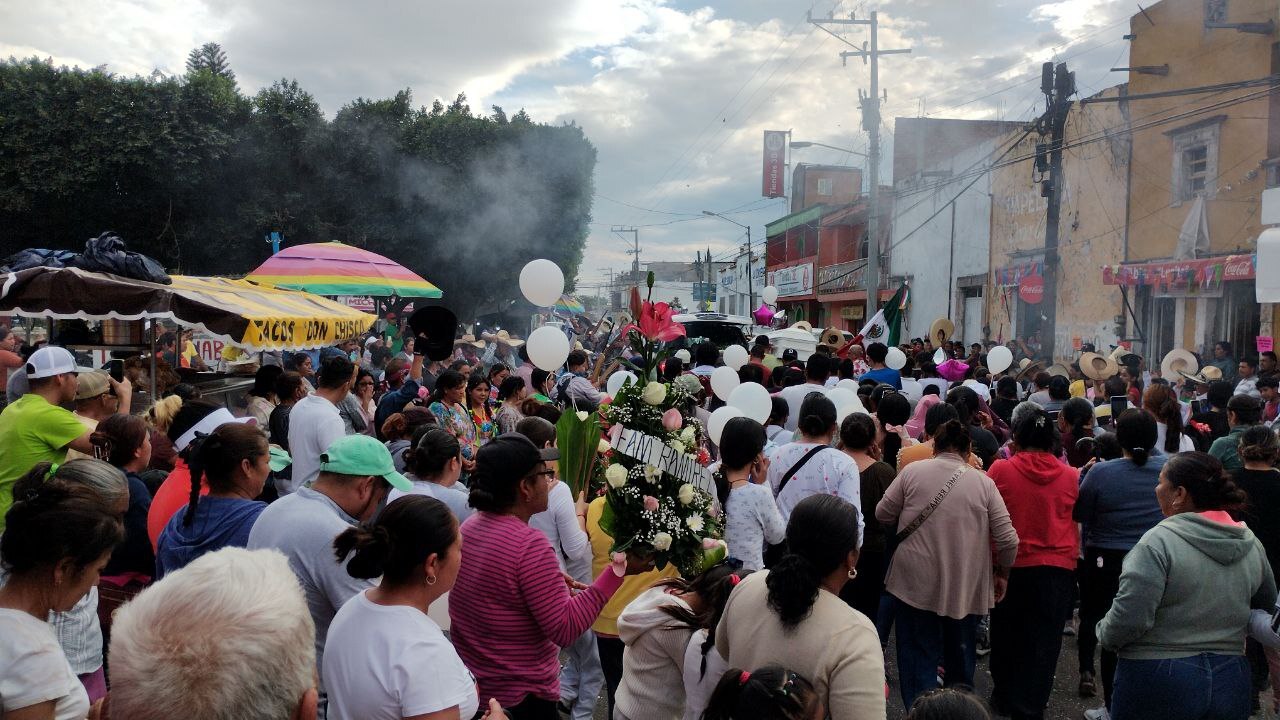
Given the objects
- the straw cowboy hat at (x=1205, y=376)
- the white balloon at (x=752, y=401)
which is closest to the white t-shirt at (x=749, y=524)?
the white balloon at (x=752, y=401)

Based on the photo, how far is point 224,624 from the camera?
1.53m

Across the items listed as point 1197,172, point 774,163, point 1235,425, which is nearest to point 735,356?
point 1235,425

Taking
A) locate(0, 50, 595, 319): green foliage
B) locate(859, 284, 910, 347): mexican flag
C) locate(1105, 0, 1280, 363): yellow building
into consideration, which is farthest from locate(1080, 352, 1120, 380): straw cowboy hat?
locate(0, 50, 595, 319): green foliage

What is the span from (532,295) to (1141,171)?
55.6 feet

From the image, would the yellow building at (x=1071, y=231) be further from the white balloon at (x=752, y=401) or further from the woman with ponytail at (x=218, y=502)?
the woman with ponytail at (x=218, y=502)

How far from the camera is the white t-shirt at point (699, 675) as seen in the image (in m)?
2.62

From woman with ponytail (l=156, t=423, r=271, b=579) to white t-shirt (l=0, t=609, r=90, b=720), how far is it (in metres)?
0.93

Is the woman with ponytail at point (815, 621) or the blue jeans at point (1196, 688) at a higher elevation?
the woman with ponytail at point (815, 621)

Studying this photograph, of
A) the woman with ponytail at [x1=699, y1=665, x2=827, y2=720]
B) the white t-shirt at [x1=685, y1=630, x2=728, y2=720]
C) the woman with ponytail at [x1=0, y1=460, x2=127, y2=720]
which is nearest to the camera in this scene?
the woman with ponytail at [x1=699, y1=665, x2=827, y2=720]

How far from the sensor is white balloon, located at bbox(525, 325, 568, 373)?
617 centimetres

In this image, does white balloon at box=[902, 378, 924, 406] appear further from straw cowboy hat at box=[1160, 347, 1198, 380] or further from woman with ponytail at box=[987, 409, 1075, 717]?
straw cowboy hat at box=[1160, 347, 1198, 380]

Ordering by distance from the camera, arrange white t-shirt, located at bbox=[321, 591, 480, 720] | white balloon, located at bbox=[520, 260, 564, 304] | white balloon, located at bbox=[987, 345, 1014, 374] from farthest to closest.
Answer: white balloon, located at bbox=[987, 345, 1014, 374], white balloon, located at bbox=[520, 260, 564, 304], white t-shirt, located at bbox=[321, 591, 480, 720]

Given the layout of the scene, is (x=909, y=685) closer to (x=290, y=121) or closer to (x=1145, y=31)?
(x=1145, y=31)

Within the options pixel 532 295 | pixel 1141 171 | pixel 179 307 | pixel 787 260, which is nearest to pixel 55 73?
pixel 179 307
